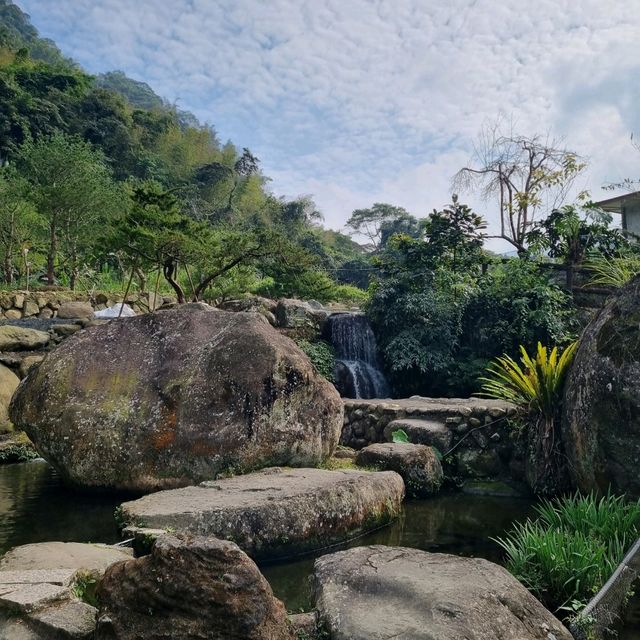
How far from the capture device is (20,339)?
460 inches

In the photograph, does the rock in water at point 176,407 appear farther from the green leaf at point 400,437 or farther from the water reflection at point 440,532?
the green leaf at point 400,437

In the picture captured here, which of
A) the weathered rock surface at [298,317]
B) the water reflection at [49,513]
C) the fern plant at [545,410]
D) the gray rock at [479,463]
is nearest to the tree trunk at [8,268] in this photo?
the weathered rock surface at [298,317]

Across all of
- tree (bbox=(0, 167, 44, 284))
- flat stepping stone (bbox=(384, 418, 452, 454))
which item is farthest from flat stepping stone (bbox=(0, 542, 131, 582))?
tree (bbox=(0, 167, 44, 284))

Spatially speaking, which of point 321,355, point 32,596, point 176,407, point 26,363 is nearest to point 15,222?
point 26,363

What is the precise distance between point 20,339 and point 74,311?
4.59 meters

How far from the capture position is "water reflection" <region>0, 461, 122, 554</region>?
4988 millimetres

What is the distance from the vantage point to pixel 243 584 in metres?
2.66

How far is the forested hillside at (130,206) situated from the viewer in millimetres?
14109

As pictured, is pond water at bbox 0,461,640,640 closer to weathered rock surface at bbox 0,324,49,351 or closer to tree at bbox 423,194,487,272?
weathered rock surface at bbox 0,324,49,351

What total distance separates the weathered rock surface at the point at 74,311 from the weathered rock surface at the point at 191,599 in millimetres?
14429

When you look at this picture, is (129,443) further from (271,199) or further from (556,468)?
(271,199)

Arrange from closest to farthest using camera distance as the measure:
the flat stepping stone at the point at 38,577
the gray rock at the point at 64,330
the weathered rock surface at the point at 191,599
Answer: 1. the weathered rock surface at the point at 191,599
2. the flat stepping stone at the point at 38,577
3. the gray rock at the point at 64,330

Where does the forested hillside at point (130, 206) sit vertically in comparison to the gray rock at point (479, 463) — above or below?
above

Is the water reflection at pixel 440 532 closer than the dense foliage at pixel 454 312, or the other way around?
the water reflection at pixel 440 532
